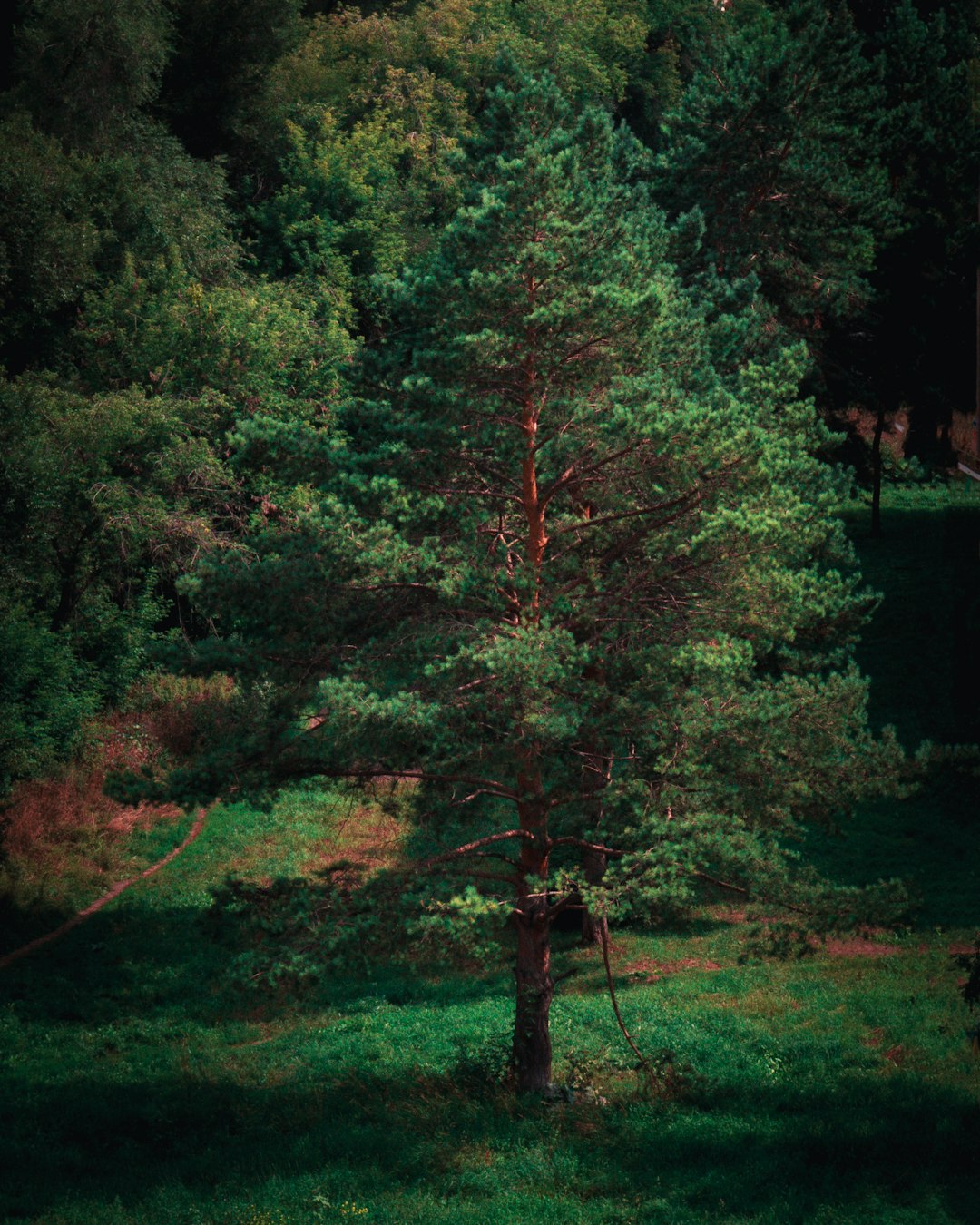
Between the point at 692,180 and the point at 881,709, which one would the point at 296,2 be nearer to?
the point at 692,180

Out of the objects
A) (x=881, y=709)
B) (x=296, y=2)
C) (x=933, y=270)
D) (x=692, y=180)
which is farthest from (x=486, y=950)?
(x=296, y=2)

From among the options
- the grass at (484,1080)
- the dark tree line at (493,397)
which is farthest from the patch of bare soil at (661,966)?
the dark tree line at (493,397)

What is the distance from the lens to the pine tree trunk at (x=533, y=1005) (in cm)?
1442

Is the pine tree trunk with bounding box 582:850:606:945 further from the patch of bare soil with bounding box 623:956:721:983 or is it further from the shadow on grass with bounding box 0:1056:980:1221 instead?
the shadow on grass with bounding box 0:1056:980:1221

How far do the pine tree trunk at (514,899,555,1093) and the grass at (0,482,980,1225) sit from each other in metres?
0.46

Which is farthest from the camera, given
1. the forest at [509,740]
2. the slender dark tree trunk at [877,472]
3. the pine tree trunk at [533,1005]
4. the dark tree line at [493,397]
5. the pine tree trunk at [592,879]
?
the slender dark tree trunk at [877,472]

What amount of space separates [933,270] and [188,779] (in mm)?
29969

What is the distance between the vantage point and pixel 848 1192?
10.9 metres

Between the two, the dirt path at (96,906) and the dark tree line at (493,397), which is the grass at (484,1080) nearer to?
the dirt path at (96,906)

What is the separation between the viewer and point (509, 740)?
12.8 meters

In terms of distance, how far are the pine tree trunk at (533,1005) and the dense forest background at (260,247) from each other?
8.25 meters

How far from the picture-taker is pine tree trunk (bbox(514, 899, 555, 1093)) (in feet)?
47.3

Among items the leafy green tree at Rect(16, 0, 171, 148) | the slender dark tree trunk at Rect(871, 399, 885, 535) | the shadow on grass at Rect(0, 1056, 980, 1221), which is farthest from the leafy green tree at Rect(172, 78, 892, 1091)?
the leafy green tree at Rect(16, 0, 171, 148)

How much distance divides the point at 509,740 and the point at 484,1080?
469cm
